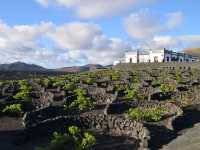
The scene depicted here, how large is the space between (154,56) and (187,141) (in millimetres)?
82768

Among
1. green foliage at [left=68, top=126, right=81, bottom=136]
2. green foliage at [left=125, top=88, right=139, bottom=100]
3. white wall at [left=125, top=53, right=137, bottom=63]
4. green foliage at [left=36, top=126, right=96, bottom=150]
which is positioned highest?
white wall at [left=125, top=53, right=137, bottom=63]

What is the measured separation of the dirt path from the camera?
67.0 feet

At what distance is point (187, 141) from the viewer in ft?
72.4

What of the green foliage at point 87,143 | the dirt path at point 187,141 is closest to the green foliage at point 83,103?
the dirt path at point 187,141

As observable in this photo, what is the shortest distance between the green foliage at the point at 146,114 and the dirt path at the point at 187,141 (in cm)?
348

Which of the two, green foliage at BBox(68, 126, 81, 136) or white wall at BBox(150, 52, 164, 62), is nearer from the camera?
green foliage at BBox(68, 126, 81, 136)

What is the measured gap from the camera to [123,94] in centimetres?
4066

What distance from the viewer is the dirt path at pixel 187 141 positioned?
20.4 m

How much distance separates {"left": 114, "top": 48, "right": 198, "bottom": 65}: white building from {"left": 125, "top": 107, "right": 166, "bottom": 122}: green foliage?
7119 cm

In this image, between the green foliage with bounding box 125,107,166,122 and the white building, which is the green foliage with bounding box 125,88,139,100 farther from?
the white building

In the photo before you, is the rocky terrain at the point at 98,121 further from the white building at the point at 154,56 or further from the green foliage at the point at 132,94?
the white building at the point at 154,56

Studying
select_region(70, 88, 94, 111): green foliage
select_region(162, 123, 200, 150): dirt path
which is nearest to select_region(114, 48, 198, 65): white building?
select_region(70, 88, 94, 111): green foliage

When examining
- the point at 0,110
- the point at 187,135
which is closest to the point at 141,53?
the point at 0,110

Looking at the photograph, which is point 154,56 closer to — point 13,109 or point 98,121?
point 13,109
